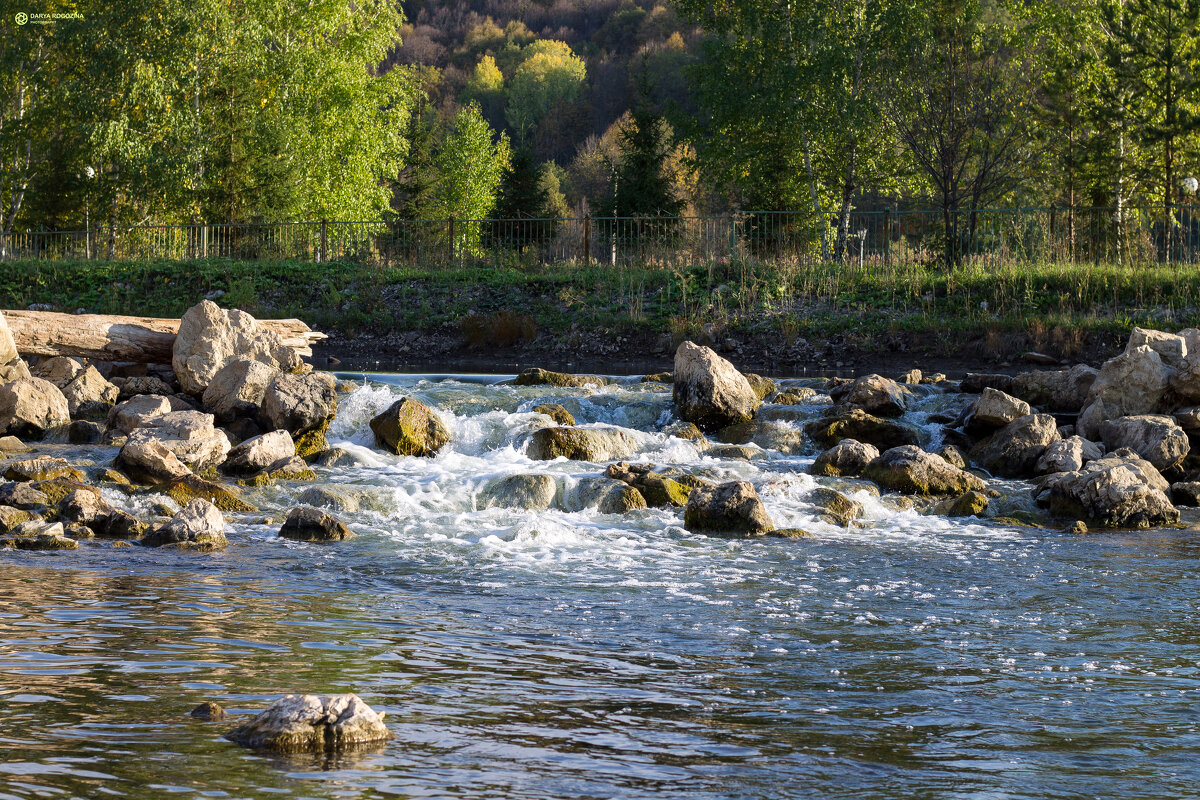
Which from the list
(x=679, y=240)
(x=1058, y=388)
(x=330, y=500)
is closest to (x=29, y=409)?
(x=330, y=500)

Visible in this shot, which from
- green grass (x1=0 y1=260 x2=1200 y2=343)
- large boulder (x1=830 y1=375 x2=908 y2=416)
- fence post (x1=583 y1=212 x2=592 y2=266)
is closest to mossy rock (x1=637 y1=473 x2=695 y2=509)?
large boulder (x1=830 y1=375 x2=908 y2=416)

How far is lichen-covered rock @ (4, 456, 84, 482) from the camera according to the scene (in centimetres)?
1059

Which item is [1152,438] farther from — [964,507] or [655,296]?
[655,296]

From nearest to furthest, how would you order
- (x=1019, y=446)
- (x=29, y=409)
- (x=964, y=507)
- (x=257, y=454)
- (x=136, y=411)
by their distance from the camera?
(x=964, y=507) < (x=257, y=454) < (x=1019, y=446) < (x=29, y=409) < (x=136, y=411)

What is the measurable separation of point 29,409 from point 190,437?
105 inches

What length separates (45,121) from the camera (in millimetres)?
33906

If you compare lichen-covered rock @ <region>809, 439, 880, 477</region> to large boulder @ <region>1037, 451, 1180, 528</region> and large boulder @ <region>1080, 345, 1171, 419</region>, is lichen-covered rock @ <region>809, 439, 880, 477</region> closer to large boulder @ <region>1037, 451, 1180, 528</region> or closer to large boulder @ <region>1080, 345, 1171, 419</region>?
large boulder @ <region>1037, 451, 1180, 528</region>

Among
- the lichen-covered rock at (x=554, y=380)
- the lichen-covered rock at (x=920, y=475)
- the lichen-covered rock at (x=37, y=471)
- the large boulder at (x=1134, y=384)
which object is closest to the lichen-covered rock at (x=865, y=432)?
the lichen-covered rock at (x=920, y=475)

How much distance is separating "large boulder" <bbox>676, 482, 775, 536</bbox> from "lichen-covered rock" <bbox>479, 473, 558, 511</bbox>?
147 centimetres

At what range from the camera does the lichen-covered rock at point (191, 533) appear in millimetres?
8664

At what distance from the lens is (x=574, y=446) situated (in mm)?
12789

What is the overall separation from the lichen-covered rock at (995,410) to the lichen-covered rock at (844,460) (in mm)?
2082

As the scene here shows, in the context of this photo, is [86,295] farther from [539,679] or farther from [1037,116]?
[539,679]

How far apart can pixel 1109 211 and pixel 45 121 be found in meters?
29.7
